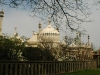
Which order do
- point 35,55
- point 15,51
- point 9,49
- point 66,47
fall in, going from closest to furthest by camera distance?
point 9,49
point 15,51
point 35,55
point 66,47

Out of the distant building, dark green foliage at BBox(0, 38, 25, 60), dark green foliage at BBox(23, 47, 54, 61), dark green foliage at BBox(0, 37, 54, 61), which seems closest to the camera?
dark green foliage at BBox(0, 38, 25, 60)

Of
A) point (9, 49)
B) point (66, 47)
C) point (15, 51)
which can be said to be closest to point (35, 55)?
point (15, 51)

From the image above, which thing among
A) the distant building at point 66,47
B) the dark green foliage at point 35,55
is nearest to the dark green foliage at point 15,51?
the dark green foliage at point 35,55

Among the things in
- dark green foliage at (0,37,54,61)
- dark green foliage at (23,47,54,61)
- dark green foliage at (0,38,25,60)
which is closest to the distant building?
dark green foliage at (23,47,54,61)

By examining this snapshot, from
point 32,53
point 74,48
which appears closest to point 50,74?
point 32,53

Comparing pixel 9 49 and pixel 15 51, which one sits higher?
pixel 9 49

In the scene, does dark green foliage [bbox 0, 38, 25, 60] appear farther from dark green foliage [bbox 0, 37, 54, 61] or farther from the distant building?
the distant building

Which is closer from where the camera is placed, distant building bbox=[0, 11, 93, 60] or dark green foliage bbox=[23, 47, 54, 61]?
dark green foliage bbox=[23, 47, 54, 61]

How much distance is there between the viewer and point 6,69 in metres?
13.3

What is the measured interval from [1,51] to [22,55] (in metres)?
A: 4.19

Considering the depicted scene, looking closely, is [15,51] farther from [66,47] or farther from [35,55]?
[66,47]

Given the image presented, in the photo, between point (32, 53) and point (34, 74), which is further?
point (32, 53)

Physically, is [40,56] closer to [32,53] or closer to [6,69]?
[32,53]

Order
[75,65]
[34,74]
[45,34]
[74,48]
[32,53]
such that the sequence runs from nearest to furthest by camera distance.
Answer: [34,74] → [75,65] → [32,53] → [74,48] → [45,34]
